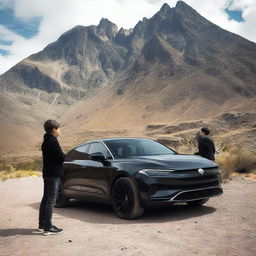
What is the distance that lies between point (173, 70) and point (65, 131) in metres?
34.3

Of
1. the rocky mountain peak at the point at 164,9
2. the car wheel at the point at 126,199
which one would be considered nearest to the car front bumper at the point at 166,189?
the car wheel at the point at 126,199

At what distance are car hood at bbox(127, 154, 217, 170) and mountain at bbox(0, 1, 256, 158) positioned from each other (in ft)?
246

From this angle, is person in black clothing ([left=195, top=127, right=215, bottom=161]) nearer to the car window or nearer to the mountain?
the car window

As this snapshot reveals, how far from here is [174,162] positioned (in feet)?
24.6

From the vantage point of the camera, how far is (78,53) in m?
199

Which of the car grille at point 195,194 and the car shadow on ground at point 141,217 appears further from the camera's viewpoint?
the car shadow on ground at point 141,217

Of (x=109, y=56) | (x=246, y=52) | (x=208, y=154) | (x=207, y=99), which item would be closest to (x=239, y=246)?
(x=208, y=154)

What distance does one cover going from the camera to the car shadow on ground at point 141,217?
298 inches

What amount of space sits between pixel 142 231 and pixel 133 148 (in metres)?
2.29

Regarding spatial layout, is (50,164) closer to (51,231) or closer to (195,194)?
(51,231)

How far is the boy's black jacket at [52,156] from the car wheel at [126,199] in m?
1.35

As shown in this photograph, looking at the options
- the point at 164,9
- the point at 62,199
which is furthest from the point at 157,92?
the point at 62,199

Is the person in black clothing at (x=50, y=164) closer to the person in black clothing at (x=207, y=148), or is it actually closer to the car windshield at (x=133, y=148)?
the car windshield at (x=133, y=148)

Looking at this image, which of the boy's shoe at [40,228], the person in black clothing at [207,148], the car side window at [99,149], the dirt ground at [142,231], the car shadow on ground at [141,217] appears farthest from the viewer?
the person in black clothing at [207,148]
